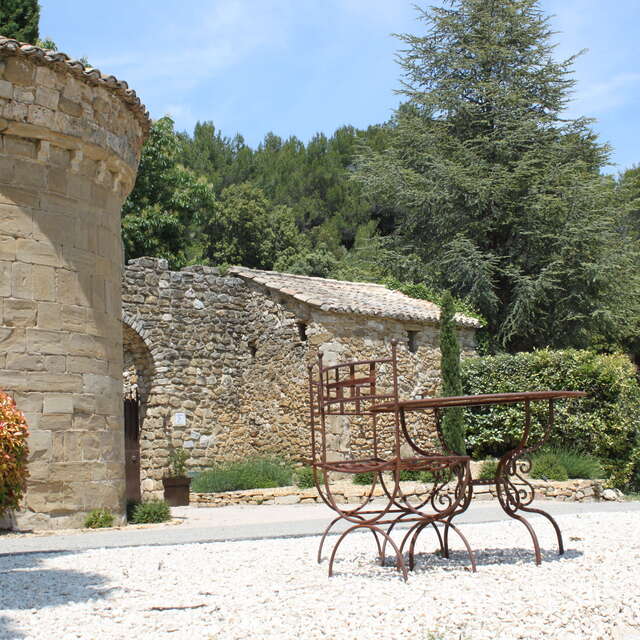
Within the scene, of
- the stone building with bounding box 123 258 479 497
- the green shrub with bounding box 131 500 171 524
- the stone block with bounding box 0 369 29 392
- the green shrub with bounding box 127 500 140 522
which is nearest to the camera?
the stone block with bounding box 0 369 29 392

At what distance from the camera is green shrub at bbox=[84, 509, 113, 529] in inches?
393

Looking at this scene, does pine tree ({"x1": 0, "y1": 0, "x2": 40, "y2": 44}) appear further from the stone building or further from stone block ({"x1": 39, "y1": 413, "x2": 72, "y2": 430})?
stone block ({"x1": 39, "y1": 413, "x2": 72, "y2": 430})

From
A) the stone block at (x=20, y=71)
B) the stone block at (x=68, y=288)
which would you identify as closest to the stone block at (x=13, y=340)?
the stone block at (x=68, y=288)

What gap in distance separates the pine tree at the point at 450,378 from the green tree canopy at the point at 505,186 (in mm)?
7711

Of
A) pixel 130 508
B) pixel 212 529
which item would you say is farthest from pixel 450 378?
pixel 212 529

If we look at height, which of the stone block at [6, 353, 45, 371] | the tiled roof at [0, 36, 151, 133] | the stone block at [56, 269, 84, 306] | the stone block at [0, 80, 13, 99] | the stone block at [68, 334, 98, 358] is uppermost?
the tiled roof at [0, 36, 151, 133]

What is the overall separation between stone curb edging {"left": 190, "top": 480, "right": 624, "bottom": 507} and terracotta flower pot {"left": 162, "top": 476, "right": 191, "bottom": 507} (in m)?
0.48

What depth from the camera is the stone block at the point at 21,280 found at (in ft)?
31.3

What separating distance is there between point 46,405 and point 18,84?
12.0ft

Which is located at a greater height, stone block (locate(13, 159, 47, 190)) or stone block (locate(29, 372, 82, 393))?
stone block (locate(13, 159, 47, 190))

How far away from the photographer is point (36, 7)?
24859 millimetres

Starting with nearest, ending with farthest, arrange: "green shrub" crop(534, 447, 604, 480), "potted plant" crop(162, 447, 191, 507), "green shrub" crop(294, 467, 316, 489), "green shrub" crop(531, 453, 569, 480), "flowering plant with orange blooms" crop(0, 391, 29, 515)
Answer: "flowering plant with orange blooms" crop(0, 391, 29, 515), "potted plant" crop(162, 447, 191, 507), "green shrub" crop(531, 453, 569, 480), "green shrub" crop(534, 447, 604, 480), "green shrub" crop(294, 467, 316, 489)

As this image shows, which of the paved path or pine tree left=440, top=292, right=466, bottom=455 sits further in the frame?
pine tree left=440, top=292, right=466, bottom=455

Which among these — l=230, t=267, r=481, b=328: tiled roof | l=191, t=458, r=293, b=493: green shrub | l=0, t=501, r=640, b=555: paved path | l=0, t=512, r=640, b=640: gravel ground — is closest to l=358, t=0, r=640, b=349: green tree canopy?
l=230, t=267, r=481, b=328: tiled roof
